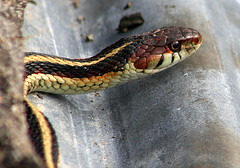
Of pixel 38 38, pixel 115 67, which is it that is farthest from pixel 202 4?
pixel 38 38

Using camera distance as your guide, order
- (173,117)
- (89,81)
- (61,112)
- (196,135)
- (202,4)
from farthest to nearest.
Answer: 1. (202,4)
2. (89,81)
3. (61,112)
4. (173,117)
5. (196,135)

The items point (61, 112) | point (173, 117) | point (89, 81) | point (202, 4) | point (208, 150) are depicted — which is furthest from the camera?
point (202, 4)

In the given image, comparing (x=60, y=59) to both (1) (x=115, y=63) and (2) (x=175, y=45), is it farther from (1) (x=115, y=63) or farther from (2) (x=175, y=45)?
(2) (x=175, y=45)

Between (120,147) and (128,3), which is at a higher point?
(128,3)

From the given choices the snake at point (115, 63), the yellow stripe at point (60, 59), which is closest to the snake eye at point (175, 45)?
the snake at point (115, 63)

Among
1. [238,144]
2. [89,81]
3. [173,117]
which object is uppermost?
[89,81]

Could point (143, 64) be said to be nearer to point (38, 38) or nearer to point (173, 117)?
point (173, 117)

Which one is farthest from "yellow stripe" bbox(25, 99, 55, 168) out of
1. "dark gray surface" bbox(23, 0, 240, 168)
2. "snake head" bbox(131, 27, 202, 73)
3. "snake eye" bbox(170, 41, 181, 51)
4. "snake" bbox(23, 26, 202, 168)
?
"snake eye" bbox(170, 41, 181, 51)

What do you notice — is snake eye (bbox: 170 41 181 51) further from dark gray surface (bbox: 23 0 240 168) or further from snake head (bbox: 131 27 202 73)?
dark gray surface (bbox: 23 0 240 168)
